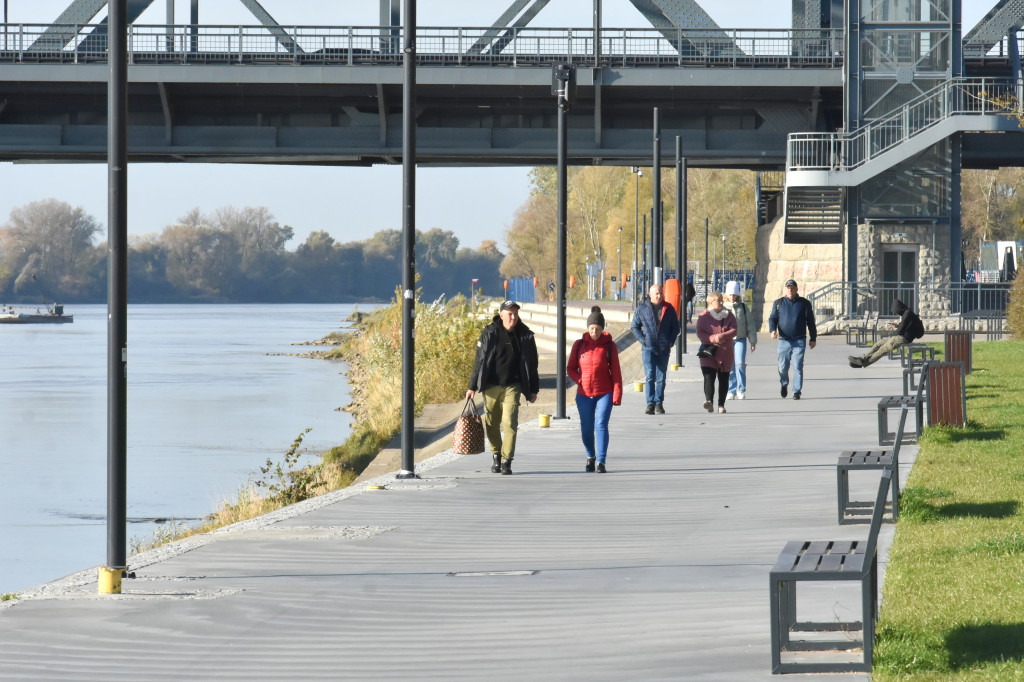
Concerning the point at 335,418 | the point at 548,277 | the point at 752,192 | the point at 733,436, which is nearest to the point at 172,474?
the point at 335,418

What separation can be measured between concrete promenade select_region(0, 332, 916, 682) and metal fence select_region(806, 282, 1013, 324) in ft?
107

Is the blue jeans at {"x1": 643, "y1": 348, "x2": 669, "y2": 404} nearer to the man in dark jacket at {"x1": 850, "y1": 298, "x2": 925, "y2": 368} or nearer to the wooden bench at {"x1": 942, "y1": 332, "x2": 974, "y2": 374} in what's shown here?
the wooden bench at {"x1": 942, "y1": 332, "x2": 974, "y2": 374}

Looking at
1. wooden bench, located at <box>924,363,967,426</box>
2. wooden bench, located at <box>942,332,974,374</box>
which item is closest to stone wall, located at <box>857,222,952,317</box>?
wooden bench, located at <box>942,332,974,374</box>

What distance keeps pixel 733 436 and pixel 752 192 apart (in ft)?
274

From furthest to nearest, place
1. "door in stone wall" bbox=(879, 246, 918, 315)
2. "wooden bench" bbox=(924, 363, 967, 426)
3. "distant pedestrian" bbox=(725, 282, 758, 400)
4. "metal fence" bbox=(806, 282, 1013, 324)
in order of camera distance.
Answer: "door in stone wall" bbox=(879, 246, 918, 315), "metal fence" bbox=(806, 282, 1013, 324), "distant pedestrian" bbox=(725, 282, 758, 400), "wooden bench" bbox=(924, 363, 967, 426)

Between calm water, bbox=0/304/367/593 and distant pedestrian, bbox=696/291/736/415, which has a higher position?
distant pedestrian, bbox=696/291/736/415

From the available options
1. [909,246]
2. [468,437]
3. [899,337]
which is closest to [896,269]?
[909,246]

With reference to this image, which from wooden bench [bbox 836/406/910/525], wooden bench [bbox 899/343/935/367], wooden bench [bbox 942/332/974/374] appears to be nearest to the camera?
wooden bench [bbox 836/406/910/525]

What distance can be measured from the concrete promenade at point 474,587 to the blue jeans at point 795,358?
7.64 metres

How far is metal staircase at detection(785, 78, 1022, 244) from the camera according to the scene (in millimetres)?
→ 43656

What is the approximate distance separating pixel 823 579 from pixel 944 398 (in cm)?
1032

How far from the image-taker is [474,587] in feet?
27.9

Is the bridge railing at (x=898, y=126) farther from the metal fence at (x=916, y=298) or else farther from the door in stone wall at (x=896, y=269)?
the metal fence at (x=916, y=298)

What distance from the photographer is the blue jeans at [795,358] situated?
22.4m
